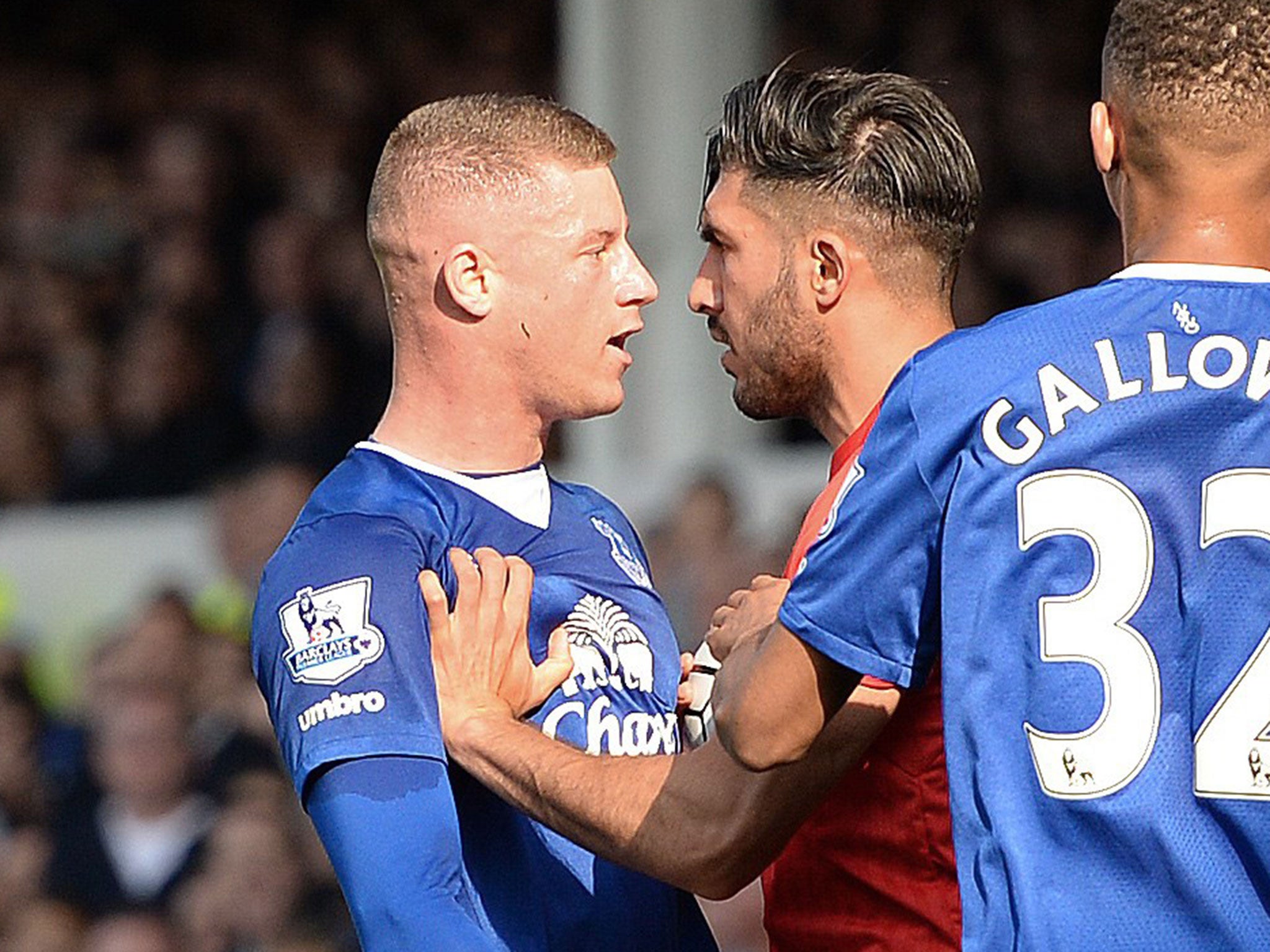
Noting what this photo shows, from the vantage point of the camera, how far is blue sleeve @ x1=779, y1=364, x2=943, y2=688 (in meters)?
2.30

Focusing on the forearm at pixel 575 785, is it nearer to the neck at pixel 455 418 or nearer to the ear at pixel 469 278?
the neck at pixel 455 418

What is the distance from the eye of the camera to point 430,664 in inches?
107

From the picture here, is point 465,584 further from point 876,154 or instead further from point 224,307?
point 224,307

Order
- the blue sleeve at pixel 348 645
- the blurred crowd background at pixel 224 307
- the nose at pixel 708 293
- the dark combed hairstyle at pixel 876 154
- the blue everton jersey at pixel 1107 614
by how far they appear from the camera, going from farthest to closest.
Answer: the blurred crowd background at pixel 224 307
the nose at pixel 708 293
the dark combed hairstyle at pixel 876 154
the blue sleeve at pixel 348 645
the blue everton jersey at pixel 1107 614

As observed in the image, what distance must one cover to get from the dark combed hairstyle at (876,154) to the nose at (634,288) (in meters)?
0.21

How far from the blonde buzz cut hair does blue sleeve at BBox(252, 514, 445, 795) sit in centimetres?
44

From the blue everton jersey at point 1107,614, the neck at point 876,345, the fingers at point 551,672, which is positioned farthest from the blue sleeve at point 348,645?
the blue everton jersey at point 1107,614

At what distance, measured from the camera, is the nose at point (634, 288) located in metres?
3.02

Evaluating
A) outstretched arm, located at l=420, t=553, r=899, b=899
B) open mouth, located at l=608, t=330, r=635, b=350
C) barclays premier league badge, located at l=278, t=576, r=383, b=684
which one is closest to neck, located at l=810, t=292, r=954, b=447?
open mouth, located at l=608, t=330, r=635, b=350

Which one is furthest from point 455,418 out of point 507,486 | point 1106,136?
point 1106,136

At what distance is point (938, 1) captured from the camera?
266 inches

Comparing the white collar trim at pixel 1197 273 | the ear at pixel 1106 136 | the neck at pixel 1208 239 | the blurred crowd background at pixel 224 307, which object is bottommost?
the blurred crowd background at pixel 224 307

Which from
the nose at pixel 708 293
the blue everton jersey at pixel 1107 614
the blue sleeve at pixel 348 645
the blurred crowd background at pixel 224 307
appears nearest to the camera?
the blue everton jersey at pixel 1107 614

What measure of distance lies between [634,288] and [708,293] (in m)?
0.10
